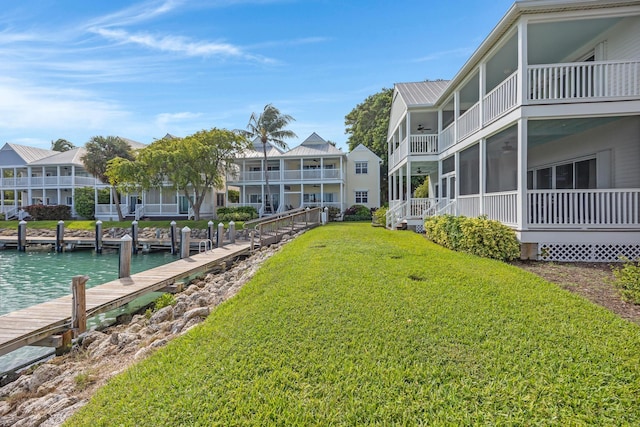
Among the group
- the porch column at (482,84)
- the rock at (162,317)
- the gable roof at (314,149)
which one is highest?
the gable roof at (314,149)

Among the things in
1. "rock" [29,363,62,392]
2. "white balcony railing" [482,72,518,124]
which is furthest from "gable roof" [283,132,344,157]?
"rock" [29,363,62,392]

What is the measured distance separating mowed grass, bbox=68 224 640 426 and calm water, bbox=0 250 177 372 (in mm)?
5375

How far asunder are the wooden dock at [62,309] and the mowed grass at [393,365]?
10.8ft

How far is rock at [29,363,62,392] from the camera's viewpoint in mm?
4730

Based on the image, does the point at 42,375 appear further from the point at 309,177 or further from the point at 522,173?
the point at 309,177

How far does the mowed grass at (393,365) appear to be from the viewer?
2.86 meters

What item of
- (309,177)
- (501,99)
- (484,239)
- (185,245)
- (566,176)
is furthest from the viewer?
(309,177)

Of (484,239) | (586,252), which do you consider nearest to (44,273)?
(484,239)

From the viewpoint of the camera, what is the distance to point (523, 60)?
28.0ft

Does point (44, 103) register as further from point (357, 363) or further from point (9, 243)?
point (357, 363)

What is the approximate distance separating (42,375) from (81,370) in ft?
2.07

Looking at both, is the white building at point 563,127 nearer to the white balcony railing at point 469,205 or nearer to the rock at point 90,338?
the white balcony railing at point 469,205

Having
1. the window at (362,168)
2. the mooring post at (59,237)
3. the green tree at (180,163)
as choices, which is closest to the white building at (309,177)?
the window at (362,168)

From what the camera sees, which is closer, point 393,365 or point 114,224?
point 393,365
